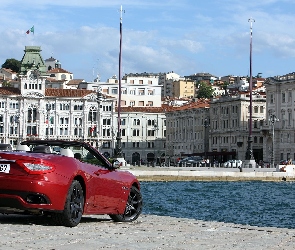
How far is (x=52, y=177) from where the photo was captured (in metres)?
12.8

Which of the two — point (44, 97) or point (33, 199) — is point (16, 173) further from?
point (44, 97)

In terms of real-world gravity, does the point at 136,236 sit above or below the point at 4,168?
below

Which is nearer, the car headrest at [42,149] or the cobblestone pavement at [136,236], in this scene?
the cobblestone pavement at [136,236]

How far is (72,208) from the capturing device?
43.3ft

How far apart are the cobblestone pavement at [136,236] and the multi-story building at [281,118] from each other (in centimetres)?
11902

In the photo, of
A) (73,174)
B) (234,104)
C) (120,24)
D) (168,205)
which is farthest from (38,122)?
(73,174)

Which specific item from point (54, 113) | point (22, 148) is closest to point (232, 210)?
point (22, 148)

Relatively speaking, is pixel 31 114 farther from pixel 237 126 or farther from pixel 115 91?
pixel 237 126

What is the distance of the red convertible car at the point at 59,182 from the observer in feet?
41.7

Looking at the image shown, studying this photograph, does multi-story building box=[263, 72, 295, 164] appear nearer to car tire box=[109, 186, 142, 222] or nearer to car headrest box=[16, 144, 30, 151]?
car tire box=[109, 186, 142, 222]

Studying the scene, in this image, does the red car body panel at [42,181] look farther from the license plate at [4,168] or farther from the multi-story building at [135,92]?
the multi-story building at [135,92]

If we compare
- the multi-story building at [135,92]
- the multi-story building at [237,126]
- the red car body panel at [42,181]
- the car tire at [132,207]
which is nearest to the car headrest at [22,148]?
the red car body panel at [42,181]

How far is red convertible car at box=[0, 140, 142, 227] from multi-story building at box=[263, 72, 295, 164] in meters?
118

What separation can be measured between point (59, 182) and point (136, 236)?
1.52 meters
